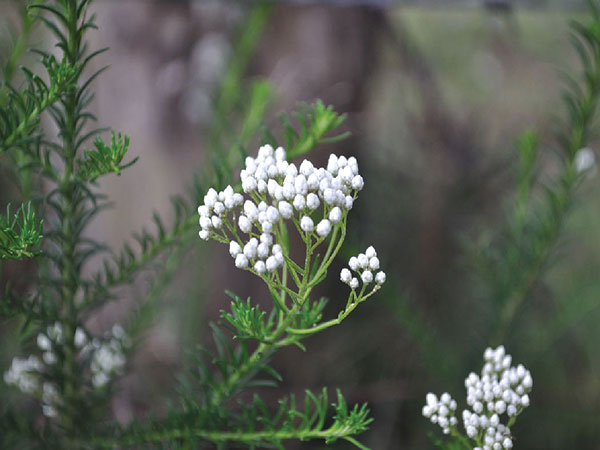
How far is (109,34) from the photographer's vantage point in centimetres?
143

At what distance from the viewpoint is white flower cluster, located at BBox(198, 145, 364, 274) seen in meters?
0.48

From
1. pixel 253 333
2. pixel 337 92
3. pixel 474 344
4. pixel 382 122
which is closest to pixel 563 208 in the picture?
pixel 474 344

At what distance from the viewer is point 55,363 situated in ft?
2.26

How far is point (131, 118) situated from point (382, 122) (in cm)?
158

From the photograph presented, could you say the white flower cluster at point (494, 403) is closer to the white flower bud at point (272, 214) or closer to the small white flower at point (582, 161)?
the white flower bud at point (272, 214)

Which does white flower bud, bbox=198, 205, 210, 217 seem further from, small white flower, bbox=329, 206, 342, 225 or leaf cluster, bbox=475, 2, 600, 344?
leaf cluster, bbox=475, 2, 600, 344

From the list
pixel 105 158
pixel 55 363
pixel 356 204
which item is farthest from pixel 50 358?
pixel 356 204

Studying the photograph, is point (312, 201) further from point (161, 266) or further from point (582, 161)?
point (582, 161)

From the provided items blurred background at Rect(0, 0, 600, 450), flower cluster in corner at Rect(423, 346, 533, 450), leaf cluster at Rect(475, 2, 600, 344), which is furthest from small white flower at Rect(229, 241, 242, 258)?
blurred background at Rect(0, 0, 600, 450)

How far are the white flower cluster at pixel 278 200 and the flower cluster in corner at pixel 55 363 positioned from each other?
292 millimetres

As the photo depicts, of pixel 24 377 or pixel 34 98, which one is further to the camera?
pixel 24 377

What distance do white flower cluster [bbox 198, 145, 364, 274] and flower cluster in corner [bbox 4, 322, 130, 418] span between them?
0.96 feet

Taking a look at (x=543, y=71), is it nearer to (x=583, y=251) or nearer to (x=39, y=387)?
(x=583, y=251)

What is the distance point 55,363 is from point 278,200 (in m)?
0.37
